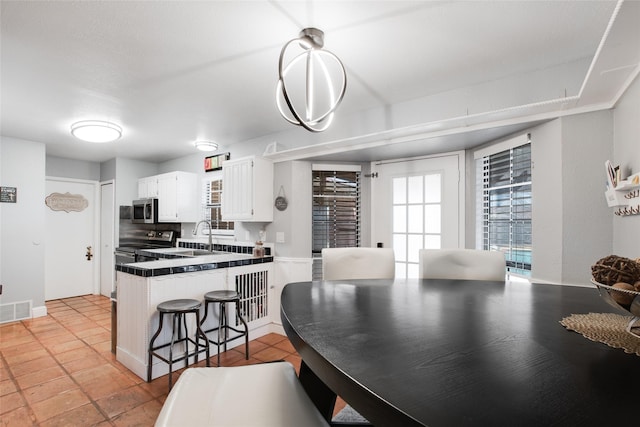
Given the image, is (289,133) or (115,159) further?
(115,159)

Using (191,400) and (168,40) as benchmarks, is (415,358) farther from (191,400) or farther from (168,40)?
(168,40)

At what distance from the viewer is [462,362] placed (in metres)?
0.68

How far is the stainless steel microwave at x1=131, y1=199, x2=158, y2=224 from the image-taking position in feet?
16.4

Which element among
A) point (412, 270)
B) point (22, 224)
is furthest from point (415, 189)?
point (22, 224)

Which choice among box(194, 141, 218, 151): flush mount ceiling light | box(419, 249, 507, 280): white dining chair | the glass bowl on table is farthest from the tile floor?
box(194, 141, 218, 151): flush mount ceiling light

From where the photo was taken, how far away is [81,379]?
251 centimetres

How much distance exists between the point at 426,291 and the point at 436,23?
1479 mm

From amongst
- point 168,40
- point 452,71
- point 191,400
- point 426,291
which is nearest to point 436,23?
point 452,71

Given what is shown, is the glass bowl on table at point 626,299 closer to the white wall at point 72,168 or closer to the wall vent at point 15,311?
the wall vent at point 15,311

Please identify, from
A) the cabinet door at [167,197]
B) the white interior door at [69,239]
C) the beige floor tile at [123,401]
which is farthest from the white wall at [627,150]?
the white interior door at [69,239]

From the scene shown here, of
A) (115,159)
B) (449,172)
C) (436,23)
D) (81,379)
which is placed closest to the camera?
(436,23)

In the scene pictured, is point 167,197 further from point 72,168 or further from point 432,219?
point 432,219

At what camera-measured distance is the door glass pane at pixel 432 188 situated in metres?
3.20

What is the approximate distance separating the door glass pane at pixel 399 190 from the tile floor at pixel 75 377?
1937 millimetres
